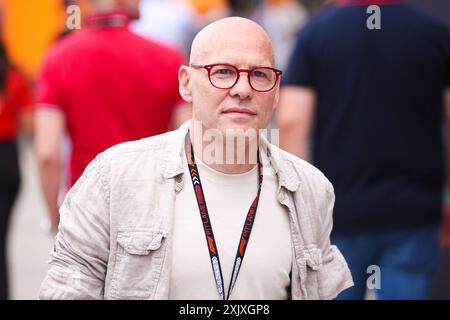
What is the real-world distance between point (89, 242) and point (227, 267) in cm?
37

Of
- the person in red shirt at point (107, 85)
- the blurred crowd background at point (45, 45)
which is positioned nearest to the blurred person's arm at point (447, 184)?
the blurred crowd background at point (45, 45)

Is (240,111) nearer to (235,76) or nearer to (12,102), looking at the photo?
(235,76)

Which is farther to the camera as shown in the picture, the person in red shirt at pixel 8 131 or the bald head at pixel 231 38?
the person in red shirt at pixel 8 131

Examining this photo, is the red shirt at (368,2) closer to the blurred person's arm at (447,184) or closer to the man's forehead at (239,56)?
the blurred person's arm at (447,184)

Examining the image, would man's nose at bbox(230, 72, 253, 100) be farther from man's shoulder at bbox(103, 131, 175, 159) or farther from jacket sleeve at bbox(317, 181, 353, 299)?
jacket sleeve at bbox(317, 181, 353, 299)

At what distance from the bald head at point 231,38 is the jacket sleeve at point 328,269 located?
47 centimetres

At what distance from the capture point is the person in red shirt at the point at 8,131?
5.51 m

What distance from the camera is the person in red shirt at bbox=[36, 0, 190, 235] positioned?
4.16 m

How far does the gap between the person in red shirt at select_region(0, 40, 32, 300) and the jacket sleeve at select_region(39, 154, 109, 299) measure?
113 inches

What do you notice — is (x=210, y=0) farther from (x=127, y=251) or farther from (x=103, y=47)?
(x=127, y=251)

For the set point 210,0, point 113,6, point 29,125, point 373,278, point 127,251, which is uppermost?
point 210,0

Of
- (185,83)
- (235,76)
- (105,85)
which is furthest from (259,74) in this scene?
(105,85)
